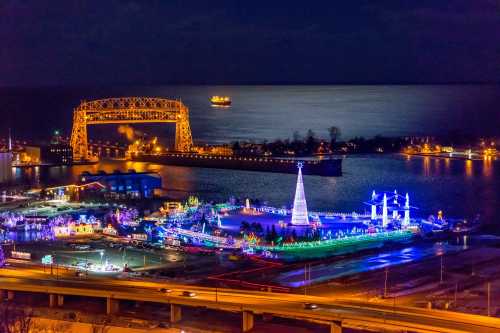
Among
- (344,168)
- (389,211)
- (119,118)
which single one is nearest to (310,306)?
(389,211)

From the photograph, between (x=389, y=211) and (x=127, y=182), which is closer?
(x=389, y=211)

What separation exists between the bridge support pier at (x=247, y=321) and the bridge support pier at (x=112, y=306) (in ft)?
6.68

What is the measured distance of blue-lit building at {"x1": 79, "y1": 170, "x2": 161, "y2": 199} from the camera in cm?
2728

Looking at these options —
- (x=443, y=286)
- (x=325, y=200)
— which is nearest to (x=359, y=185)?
(x=325, y=200)

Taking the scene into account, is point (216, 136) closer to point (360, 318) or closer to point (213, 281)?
point (213, 281)

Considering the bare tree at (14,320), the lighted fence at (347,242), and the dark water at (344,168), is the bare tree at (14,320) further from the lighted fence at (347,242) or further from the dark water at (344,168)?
the dark water at (344,168)

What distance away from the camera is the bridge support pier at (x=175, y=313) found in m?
11.7

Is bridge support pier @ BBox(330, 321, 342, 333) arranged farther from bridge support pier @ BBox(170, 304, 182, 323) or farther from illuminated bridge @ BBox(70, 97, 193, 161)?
illuminated bridge @ BBox(70, 97, 193, 161)

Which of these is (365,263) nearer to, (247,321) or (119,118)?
(247,321)

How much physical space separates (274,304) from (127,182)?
17.0 metres

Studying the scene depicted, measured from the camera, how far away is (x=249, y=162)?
114ft

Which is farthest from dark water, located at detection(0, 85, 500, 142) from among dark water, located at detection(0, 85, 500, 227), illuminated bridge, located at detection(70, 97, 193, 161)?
illuminated bridge, located at detection(70, 97, 193, 161)

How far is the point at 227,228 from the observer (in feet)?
59.7

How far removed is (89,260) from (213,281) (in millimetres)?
2759
